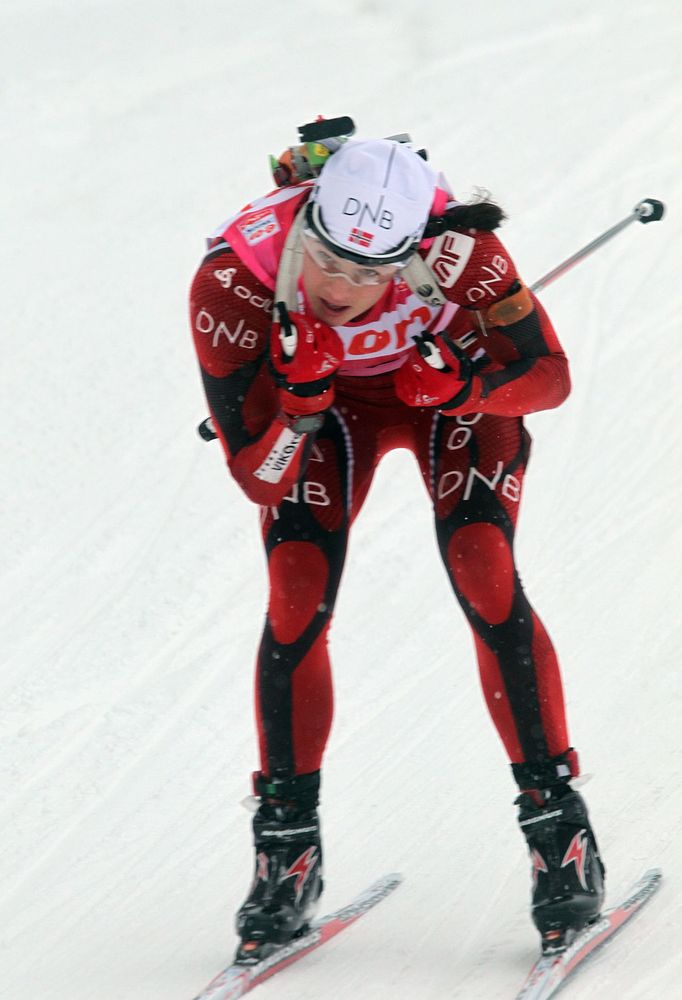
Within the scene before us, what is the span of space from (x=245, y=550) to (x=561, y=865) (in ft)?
9.67

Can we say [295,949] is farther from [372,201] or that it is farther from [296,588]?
[372,201]

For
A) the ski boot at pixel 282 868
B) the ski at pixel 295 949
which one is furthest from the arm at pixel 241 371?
the ski at pixel 295 949

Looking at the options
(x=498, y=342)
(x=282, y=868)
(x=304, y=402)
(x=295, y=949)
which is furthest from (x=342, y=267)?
(x=295, y=949)

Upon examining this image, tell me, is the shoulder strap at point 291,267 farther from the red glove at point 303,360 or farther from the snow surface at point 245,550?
the snow surface at point 245,550

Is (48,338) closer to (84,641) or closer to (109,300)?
(109,300)

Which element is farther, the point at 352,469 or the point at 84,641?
the point at 84,641

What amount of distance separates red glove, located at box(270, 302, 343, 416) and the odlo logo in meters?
0.25

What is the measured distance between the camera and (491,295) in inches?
120

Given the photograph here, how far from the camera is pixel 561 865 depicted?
2928 millimetres

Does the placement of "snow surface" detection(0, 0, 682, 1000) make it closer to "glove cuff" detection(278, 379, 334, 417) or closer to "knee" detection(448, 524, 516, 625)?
"knee" detection(448, 524, 516, 625)

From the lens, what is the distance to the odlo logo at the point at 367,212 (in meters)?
2.82

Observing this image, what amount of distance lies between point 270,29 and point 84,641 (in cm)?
804

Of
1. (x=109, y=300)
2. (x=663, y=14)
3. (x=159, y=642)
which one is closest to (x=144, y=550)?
(x=159, y=642)

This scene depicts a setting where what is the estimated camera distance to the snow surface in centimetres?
343
